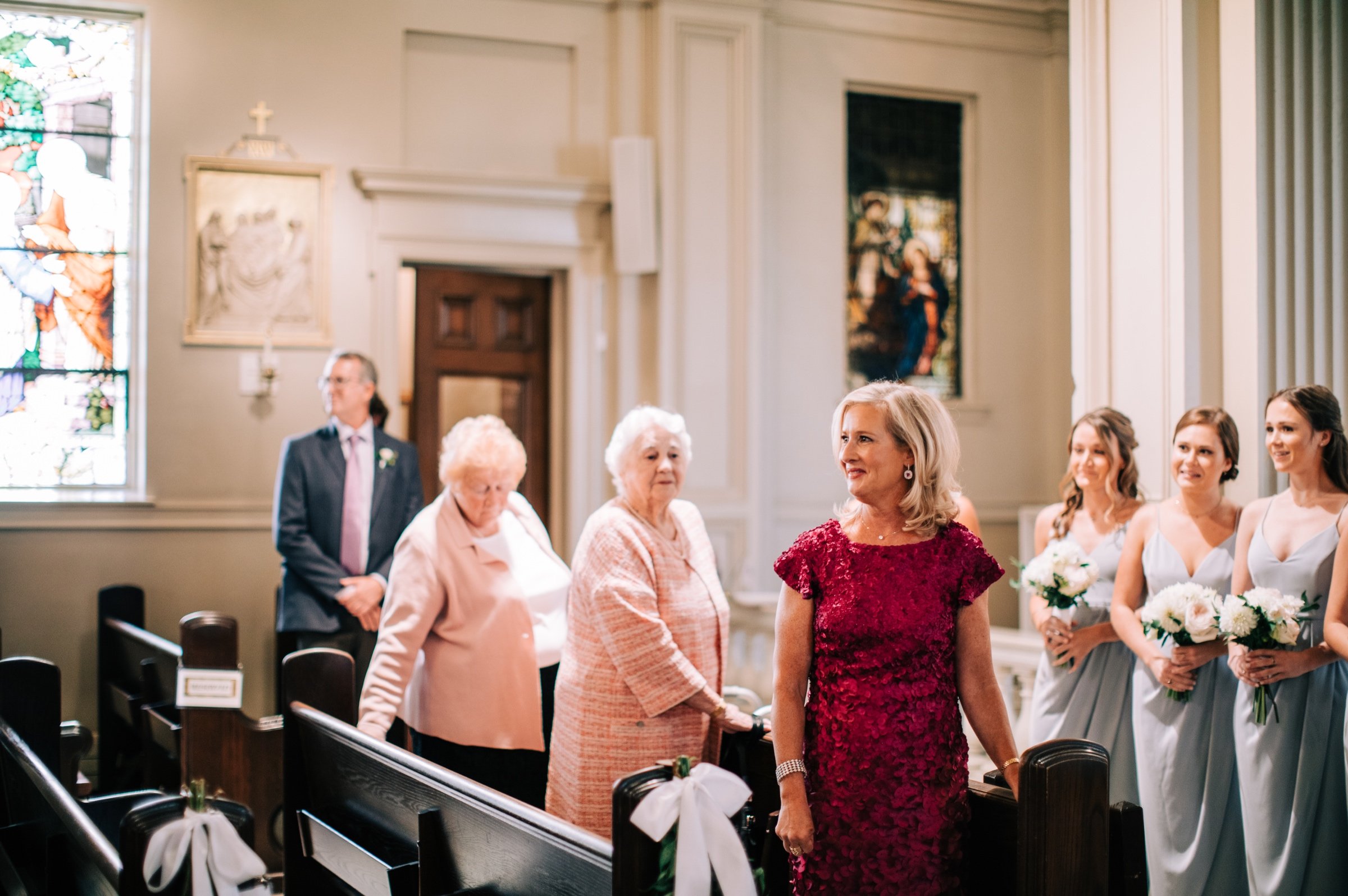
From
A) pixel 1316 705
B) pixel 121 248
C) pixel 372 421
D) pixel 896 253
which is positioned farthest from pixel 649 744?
pixel 896 253

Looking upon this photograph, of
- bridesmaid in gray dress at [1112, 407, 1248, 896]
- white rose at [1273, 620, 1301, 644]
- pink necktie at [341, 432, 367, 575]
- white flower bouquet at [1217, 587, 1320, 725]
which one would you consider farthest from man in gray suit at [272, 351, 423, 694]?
white rose at [1273, 620, 1301, 644]

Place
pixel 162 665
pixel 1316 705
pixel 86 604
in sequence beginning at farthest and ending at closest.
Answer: pixel 86 604 < pixel 162 665 < pixel 1316 705

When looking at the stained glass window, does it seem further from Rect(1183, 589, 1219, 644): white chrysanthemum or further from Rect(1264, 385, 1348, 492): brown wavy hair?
Rect(1264, 385, 1348, 492): brown wavy hair

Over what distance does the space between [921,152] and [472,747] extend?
540 cm

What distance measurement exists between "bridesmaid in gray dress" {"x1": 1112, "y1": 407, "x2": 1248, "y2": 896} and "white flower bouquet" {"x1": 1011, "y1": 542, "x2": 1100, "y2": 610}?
0.15 meters

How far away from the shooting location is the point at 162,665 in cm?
412

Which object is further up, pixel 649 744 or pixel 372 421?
pixel 372 421

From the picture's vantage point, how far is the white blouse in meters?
3.20

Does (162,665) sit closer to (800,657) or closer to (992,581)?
(800,657)

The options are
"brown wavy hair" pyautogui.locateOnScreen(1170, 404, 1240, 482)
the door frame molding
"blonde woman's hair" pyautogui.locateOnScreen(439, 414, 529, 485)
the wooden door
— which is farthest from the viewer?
the wooden door

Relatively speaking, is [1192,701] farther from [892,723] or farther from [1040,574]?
[892,723]

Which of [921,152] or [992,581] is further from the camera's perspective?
[921,152]

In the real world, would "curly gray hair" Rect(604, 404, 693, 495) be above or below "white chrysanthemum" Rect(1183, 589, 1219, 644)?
above

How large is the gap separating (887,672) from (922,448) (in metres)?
0.38
